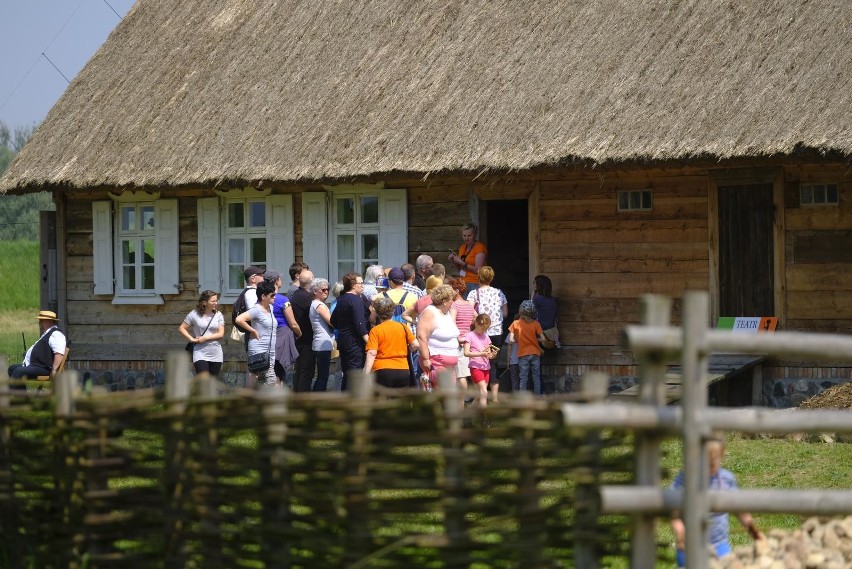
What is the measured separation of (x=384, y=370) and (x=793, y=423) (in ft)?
20.6

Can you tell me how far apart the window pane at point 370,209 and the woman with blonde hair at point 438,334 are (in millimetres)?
4839

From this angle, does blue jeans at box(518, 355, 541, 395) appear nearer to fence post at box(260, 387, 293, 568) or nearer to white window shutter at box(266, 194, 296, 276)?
white window shutter at box(266, 194, 296, 276)

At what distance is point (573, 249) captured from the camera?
15391 millimetres

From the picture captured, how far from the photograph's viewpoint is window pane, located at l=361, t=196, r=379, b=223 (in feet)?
55.2

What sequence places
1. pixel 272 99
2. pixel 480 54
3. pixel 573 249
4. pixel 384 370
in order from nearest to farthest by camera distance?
pixel 384 370 < pixel 573 249 < pixel 480 54 < pixel 272 99

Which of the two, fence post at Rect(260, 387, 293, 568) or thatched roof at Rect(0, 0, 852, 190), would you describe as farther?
thatched roof at Rect(0, 0, 852, 190)

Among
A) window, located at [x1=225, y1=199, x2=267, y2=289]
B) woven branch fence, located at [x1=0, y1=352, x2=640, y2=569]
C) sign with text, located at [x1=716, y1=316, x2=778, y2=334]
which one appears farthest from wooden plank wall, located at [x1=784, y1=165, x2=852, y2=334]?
woven branch fence, located at [x1=0, y1=352, x2=640, y2=569]

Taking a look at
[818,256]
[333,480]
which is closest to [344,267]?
[818,256]

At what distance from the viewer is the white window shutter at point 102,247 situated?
18.8 metres

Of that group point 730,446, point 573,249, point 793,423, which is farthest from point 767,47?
point 793,423

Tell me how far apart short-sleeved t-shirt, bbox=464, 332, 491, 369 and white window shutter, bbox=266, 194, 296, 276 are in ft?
15.3

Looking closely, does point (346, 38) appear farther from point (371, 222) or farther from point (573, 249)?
point (573, 249)

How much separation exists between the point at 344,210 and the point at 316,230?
0.44 m

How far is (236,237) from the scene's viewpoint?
58.7ft
